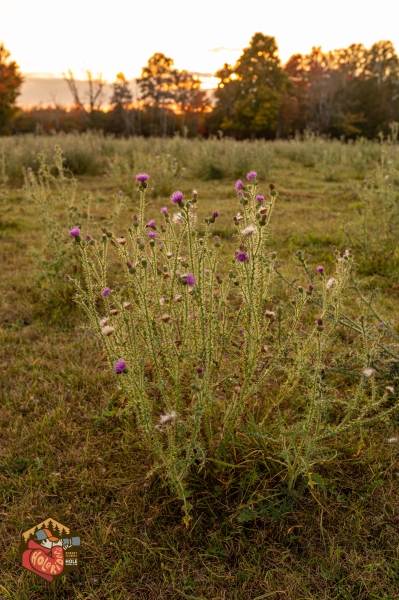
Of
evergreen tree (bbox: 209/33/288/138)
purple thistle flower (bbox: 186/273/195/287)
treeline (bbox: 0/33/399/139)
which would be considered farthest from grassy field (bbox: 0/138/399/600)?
evergreen tree (bbox: 209/33/288/138)

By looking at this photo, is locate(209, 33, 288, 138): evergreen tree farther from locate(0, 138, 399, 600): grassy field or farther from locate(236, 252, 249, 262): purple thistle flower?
locate(236, 252, 249, 262): purple thistle flower

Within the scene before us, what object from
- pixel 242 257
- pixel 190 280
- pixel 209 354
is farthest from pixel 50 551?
pixel 242 257

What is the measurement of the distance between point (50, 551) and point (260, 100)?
32.1 metres

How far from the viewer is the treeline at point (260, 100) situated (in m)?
29.4

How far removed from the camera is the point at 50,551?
60.9 inches

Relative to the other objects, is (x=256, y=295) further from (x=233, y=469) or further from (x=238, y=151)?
(x=238, y=151)

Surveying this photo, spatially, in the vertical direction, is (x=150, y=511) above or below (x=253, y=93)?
below

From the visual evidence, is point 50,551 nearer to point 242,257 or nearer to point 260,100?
point 242,257

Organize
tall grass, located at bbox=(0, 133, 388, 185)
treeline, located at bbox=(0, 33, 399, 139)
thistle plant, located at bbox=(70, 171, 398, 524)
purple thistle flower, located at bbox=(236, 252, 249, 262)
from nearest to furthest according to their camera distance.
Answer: purple thistle flower, located at bbox=(236, 252, 249, 262)
thistle plant, located at bbox=(70, 171, 398, 524)
tall grass, located at bbox=(0, 133, 388, 185)
treeline, located at bbox=(0, 33, 399, 139)

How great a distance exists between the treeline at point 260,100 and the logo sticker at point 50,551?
1118 inches

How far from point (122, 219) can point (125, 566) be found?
514cm

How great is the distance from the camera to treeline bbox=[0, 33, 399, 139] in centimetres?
2941

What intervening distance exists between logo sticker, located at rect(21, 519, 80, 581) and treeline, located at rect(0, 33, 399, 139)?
28.4 metres

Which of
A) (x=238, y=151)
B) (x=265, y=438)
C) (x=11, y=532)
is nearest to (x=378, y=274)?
(x=265, y=438)
